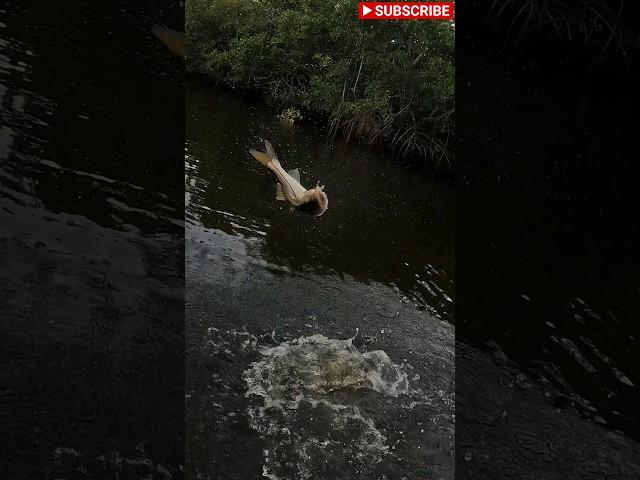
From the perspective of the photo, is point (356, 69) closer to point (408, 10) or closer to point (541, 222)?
point (408, 10)

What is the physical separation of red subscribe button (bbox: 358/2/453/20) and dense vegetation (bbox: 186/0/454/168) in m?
0.63

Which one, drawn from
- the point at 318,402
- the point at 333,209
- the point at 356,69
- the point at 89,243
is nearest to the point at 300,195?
the point at 318,402

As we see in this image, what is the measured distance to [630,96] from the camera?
550 cm

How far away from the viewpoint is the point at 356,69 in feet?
56.0

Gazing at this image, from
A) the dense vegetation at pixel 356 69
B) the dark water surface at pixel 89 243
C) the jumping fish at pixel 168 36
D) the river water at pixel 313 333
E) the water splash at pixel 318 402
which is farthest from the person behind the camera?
the dense vegetation at pixel 356 69

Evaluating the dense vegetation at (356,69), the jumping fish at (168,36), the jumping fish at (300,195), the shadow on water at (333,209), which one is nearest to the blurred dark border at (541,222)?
the shadow on water at (333,209)

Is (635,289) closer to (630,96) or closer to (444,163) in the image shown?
(630,96)

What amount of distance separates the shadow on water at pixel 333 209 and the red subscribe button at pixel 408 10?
4.08m

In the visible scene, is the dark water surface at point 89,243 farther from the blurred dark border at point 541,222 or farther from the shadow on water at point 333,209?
the blurred dark border at point 541,222

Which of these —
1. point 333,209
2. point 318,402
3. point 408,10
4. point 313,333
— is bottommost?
point 333,209

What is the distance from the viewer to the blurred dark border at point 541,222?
4973 millimetres

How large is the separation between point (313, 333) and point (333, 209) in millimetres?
5141

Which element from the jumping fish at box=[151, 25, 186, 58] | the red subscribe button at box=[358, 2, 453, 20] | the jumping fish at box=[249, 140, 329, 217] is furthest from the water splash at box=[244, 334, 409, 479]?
the red subscribe button at box=[358, 2, 453, 20]

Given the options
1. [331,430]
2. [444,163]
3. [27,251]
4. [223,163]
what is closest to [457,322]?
[331,430]
